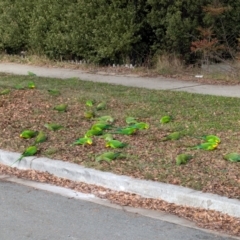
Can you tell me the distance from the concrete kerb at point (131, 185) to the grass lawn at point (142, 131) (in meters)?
0.14

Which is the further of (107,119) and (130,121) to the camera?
(107,119)

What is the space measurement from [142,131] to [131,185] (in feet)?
6.45

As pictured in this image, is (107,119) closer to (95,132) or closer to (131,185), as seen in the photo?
(95,132)

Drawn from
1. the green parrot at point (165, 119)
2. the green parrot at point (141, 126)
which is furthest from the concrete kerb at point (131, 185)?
the green parrot at point (165, 119)

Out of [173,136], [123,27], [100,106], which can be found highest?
[123,27]

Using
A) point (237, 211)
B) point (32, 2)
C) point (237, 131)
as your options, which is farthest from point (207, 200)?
point (32, 2)

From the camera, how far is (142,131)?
8312mm

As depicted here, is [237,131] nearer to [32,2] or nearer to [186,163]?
[186,163]

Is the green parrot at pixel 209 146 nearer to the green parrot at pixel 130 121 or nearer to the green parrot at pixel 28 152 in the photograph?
the green parrot at pixel 130 121

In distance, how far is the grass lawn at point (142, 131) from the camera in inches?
261

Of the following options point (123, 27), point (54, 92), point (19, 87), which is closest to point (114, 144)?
point (54, 92)

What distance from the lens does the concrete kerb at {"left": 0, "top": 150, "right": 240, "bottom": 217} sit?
581 centimetres

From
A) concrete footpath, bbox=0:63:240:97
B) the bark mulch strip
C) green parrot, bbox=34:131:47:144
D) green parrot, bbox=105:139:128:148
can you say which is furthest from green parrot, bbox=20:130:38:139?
concrete footpath, bbox=0:63:240:97

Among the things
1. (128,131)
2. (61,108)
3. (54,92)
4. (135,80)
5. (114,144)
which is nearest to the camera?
(114,144)
